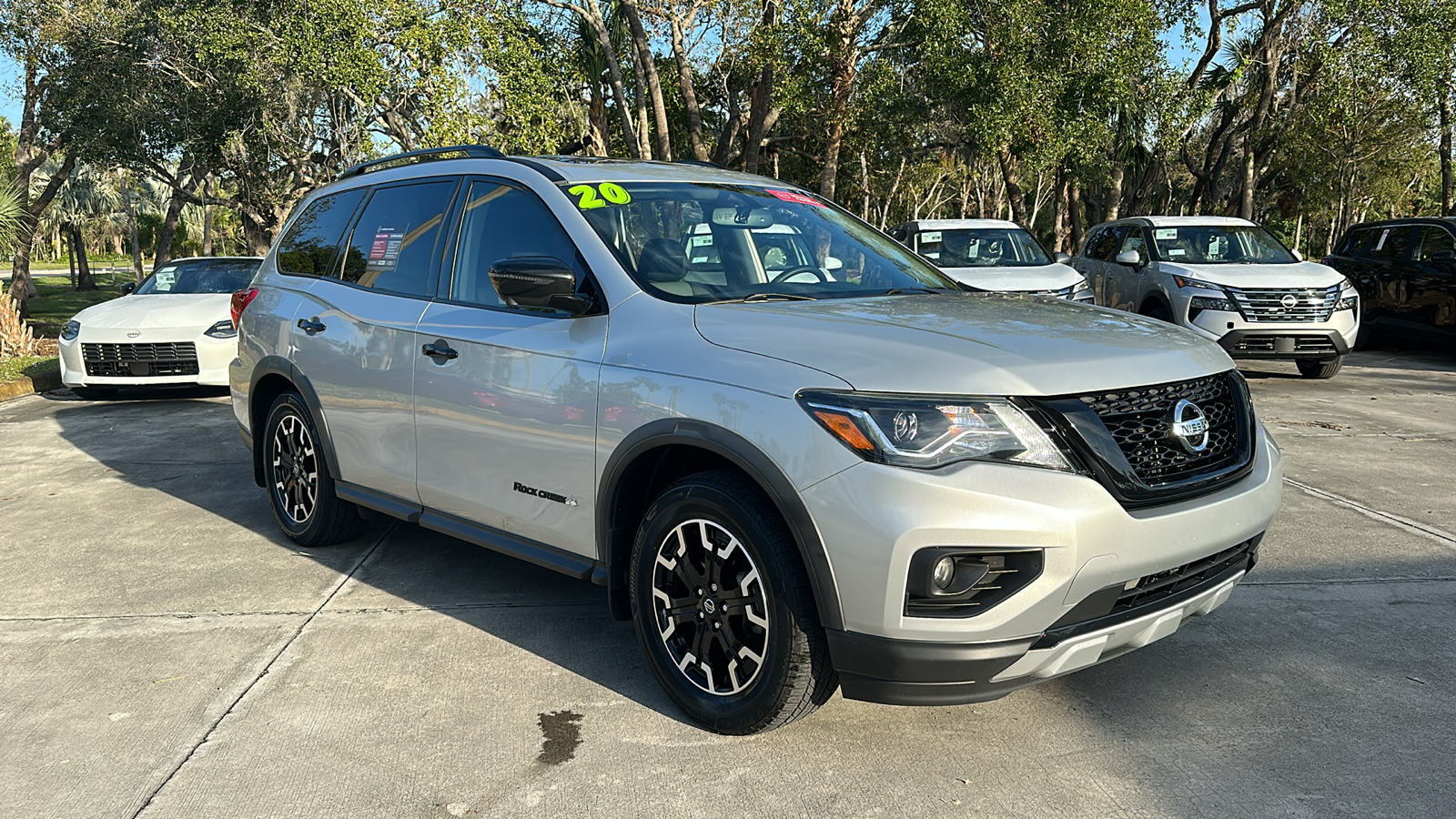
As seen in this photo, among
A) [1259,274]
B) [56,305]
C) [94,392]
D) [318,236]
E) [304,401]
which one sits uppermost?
[318,236]

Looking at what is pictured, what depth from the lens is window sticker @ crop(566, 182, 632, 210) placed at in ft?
13.5

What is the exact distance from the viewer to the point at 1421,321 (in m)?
13.5

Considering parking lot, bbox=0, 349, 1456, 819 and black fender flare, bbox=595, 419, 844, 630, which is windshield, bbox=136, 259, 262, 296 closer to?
parking lot, bbox=0, 349, 1456, 819

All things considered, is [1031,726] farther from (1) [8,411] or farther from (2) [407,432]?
(1) [8,411]

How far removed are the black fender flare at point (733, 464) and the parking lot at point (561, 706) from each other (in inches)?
17.9

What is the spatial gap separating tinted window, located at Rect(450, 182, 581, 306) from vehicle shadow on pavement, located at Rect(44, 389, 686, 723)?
1.28 metres

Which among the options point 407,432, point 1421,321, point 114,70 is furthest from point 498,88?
point 407,432

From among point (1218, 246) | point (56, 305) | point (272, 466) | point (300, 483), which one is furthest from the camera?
point (56, 305)

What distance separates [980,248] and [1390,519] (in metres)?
7.22

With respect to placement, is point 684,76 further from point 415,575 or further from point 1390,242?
point 415,575

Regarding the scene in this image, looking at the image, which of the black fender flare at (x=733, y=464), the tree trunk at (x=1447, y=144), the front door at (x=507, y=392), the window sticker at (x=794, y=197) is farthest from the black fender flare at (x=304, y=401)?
the tree trunk at (x=1447, y=144)

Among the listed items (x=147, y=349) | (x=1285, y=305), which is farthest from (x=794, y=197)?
(x=147, y=349)

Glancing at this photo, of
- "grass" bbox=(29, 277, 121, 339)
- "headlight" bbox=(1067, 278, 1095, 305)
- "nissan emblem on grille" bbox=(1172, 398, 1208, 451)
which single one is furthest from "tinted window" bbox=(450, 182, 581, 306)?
"grass" bbox=(29, 277, 121, 339)

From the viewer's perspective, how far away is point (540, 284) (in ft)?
12.1
